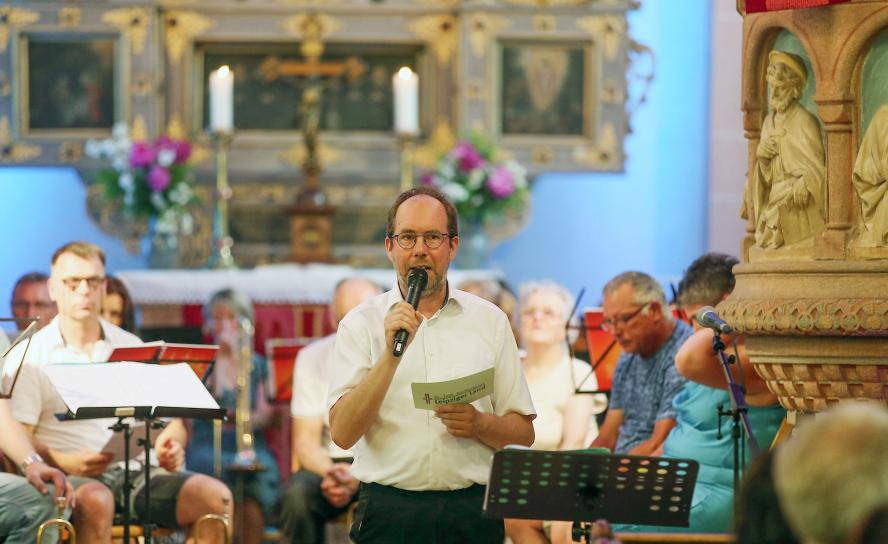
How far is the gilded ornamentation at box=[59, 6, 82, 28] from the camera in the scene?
10.3 meters

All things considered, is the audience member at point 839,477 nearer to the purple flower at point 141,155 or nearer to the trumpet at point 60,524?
the trumpet at point 60,524

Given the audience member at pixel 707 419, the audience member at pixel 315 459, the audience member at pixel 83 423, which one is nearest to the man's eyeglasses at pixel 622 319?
the audience member at pixel 707 419

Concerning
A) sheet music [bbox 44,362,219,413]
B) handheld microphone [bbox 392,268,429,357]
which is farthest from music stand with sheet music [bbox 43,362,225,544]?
handheld microphone [bbox 392,268,429,357]

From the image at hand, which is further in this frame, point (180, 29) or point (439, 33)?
point (439, 33)

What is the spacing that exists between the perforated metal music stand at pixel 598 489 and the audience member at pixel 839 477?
184 centimetres

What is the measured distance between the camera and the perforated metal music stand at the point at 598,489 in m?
3.99

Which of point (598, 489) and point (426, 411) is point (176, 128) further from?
point (598, 489)

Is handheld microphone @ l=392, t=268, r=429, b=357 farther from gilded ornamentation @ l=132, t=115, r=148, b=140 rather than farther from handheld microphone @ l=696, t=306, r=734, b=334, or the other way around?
gilded ornamentation @ l=132, t=115, r=148, b=140

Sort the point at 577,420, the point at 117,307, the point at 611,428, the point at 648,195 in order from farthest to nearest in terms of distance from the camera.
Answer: the point at 648,195
the point at 117,307
the point at 577,420
the point at 611,428

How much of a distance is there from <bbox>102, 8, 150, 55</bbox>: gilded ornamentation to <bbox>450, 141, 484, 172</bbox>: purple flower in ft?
7.22

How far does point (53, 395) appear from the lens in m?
6.14

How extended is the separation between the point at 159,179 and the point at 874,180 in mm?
6202

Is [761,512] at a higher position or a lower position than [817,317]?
lower

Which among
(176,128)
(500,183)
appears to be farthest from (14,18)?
(500,183)
